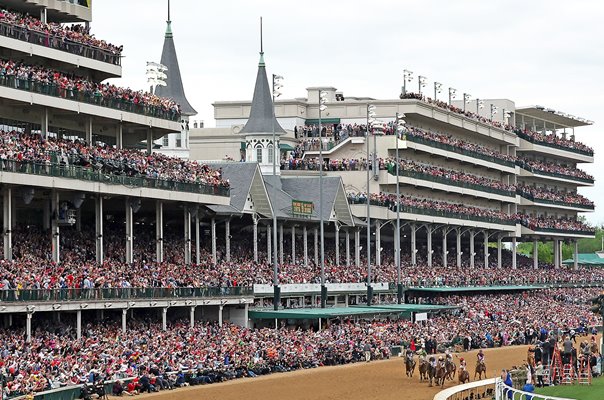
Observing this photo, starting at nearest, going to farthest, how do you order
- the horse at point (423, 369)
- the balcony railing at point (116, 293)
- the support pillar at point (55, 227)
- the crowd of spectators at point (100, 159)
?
the balcony railing at point (116, 293)
the crowd of spectators at point (100, 159)
the horse at point (423, 369)
the support pillar at point (55, 227)

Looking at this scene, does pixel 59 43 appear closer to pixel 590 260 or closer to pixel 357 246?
pixel 357 246

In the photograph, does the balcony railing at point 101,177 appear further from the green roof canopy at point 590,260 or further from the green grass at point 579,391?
the green roof canopy at point 590,260

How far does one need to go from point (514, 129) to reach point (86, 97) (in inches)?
2793

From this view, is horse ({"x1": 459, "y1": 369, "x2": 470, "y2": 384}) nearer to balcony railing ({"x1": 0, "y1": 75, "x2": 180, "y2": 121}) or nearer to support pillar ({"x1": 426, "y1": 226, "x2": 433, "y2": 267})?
balcony railing ({"x1": 0, "y1": 75, "x2": 180, "y2": 121})

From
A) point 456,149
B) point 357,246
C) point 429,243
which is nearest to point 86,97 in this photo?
point 357,246

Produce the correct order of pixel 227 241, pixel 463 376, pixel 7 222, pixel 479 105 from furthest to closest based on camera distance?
pixel 479 105, pixel 227 241, pixel 7 222, pixel 463 376

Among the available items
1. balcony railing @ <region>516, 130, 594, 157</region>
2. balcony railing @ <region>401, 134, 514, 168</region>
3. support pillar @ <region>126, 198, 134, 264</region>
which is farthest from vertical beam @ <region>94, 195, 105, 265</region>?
balcony railing @ <region>516, 130, 594, 157</region>

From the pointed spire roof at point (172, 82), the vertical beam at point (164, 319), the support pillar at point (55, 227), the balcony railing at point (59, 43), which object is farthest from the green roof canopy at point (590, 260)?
the support pillar at point (55, 227)

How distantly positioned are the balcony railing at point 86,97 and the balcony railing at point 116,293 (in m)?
8.19

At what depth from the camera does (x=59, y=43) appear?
186 feet

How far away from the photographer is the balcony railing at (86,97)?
2094 inches

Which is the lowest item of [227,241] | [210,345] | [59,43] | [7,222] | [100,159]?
[210,345]

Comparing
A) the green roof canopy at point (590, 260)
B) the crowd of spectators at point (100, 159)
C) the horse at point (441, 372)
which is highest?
the crowd of spectators at point (100, 159)

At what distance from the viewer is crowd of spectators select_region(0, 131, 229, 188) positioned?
5216 centimetres
